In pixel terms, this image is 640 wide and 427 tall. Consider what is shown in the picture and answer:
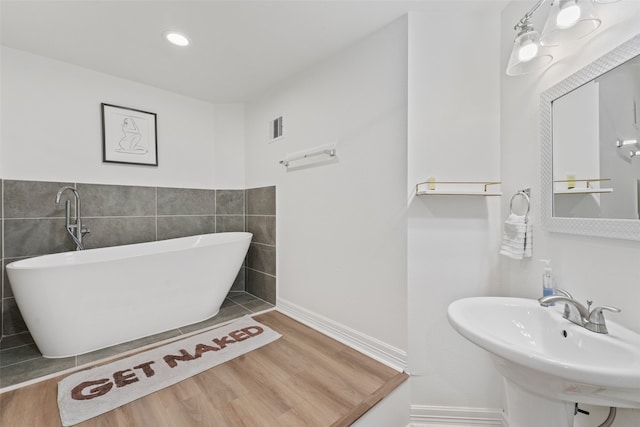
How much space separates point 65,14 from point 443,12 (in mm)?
2255

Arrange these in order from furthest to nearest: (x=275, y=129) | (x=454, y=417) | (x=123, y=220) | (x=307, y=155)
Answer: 1. (x=275, y=129)
2. (x=123, y=220)
3. (x=307, y=155)
4. (x=454, y=417)

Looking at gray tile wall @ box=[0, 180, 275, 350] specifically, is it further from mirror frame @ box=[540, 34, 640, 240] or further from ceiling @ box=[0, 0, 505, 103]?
mirror frame @ box=[540, 34, 640, 240]

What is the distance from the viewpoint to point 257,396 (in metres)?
1.39

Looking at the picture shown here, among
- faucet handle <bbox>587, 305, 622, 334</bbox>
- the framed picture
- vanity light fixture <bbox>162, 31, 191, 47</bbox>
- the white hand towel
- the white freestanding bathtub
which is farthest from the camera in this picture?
the framed picture

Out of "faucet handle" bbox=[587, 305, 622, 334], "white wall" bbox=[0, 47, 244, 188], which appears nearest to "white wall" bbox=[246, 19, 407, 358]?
"faucet handle" bbox=[587, 305, 622, 334]

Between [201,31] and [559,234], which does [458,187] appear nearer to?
[559,234]

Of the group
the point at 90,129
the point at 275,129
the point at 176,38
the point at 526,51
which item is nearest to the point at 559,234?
the point at 526,51

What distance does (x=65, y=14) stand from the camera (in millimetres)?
1623

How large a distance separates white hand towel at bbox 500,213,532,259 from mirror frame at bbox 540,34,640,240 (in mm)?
79

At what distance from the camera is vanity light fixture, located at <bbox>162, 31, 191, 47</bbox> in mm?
1799

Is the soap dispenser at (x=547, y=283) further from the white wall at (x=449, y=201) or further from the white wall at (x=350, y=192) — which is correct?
the white wall at (x=350, y=192)

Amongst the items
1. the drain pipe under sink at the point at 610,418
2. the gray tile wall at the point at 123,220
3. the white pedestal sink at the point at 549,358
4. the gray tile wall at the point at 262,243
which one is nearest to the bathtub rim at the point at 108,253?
the gray tile wall at the point at 123,220

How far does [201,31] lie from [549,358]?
2399 millimetres

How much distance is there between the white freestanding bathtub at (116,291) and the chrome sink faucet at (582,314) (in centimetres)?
209
